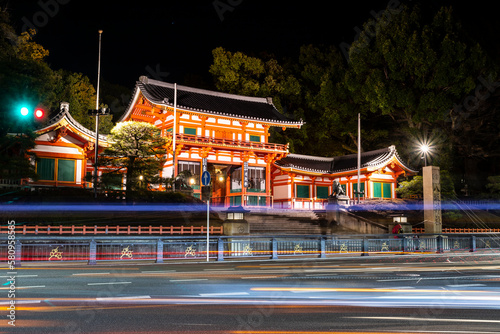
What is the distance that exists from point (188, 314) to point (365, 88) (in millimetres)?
41069

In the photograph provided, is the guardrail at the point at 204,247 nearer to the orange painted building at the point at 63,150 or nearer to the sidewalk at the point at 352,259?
the sidewalk at the point at 352,259

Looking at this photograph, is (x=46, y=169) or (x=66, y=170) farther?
(x=66, y=170)

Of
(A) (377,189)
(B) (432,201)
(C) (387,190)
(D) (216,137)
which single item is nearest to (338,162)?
(A) (377,189)

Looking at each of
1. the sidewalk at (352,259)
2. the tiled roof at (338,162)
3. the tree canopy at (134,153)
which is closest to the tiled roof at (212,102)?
the tiled roof at (338,162)

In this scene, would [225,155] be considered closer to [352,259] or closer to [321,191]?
[321,191]

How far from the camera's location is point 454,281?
11.9m

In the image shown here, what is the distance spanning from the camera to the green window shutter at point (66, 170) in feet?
111

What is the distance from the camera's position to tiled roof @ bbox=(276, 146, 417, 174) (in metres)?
42.1

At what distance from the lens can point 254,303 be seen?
830cm

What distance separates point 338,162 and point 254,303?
39242 millimetres

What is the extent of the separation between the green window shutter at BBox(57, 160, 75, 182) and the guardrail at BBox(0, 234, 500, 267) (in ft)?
47.0

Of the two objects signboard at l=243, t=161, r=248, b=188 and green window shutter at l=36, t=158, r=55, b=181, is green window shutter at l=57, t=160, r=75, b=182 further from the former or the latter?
signboard at l=243, t=161, r=248, b=188

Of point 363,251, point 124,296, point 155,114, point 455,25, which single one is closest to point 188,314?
point 124,296

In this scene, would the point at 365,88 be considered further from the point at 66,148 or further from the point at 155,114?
the point at 66,148
